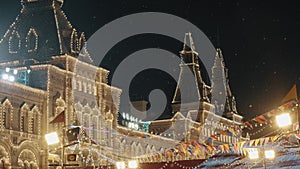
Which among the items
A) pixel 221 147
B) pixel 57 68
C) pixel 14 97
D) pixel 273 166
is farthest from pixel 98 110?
pixel 221 147

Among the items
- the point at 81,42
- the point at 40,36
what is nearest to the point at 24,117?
the point at 40,36

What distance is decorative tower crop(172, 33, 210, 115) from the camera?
258 ft

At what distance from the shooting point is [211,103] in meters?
85.2

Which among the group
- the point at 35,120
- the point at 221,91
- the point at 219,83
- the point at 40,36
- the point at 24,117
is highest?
the point at 219,83

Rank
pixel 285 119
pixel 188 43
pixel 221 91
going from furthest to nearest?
1. pixel 221 91
2. pixel 188 43
3. pixel 285 119

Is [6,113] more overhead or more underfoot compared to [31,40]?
more underfoot

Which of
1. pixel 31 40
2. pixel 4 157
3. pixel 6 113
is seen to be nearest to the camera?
pixel 4 157

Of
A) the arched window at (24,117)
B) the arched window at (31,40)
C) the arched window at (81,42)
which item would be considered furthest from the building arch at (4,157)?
the arched window at (81,42)

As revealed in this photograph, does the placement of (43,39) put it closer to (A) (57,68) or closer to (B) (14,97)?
(A) (57,68)

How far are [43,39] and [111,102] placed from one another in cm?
1020

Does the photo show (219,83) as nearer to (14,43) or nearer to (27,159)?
(14,43)

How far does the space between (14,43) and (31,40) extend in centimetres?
169

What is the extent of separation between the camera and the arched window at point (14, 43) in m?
49.8

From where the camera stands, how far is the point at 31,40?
49.4 m
